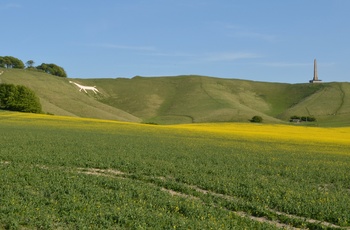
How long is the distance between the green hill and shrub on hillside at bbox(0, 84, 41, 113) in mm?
10879

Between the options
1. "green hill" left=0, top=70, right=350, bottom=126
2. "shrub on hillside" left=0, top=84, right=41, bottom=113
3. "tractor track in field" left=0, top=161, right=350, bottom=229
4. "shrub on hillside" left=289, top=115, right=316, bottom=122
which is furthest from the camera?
"shrub on hillside" left=289, top=115, right=316, bottom=122

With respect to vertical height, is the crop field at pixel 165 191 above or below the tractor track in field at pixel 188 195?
above

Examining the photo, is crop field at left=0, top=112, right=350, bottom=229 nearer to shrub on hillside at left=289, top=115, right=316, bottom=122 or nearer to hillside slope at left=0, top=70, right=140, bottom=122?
hillside slope at left=0, top=70, right=140, bottom=122

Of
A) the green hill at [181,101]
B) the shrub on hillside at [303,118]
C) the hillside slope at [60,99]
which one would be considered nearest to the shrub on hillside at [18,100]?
the hillside slope at [60,99]

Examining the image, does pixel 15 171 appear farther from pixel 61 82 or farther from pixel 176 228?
pixel 61 82

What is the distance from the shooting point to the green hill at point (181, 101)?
5217 inches

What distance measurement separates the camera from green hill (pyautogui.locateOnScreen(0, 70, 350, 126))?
435ft

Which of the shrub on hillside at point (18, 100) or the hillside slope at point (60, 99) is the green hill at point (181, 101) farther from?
the shrub on hillside at point (18, 100)

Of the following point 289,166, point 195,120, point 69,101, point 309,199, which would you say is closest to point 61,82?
point 69,101

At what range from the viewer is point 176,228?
13430mm

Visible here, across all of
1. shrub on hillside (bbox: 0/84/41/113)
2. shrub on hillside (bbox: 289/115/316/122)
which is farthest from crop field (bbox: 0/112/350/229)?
shrub on hillside (bbox: 289/115/316/122)

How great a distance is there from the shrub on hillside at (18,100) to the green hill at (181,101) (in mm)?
10879

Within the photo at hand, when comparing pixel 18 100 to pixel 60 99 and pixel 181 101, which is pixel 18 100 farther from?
pixel 181 101

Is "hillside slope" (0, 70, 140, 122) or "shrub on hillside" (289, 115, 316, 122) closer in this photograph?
"hillside slope" (0, 70, 140, 122)
